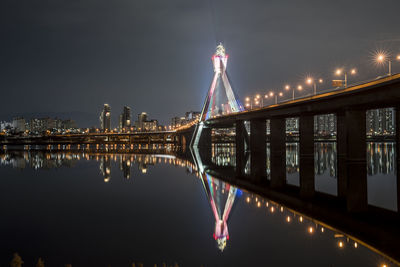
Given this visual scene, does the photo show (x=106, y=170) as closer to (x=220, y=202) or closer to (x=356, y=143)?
(x=220, y=202)

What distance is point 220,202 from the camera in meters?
17.6

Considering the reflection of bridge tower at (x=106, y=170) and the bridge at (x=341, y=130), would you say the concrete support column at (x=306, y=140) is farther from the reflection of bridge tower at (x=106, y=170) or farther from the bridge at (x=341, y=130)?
the reflection of bridge tower at (x=106, y=170)

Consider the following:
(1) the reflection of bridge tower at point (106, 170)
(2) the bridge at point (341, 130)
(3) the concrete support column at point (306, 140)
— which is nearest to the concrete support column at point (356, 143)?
(2) the bridge at point (341, 130)

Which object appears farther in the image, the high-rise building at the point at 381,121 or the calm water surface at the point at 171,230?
the high-rise building at the point at 381,121

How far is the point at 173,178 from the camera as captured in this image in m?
29.5

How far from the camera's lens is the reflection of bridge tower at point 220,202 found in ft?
37.3

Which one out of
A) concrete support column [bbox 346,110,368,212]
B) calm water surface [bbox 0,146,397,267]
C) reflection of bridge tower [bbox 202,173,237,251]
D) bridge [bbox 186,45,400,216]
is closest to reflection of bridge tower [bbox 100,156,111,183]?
calm water surface [bbox 0,146,397,267]

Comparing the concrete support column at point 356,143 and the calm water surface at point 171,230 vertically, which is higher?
the concrete support column at point 356,143

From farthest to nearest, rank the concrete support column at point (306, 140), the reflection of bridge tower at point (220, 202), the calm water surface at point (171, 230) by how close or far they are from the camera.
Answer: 1. the concrete support column at point (306, 140)
2. the reflection of bridge tower at point (220, 202)
3. the calm water surface at point (171, 230)

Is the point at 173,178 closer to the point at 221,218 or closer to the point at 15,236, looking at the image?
the point at 221,218

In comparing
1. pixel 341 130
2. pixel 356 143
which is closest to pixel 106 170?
pixel 356 143

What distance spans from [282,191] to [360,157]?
1230 centimetres

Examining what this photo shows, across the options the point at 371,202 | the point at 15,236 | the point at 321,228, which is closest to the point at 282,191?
the point at 371,202

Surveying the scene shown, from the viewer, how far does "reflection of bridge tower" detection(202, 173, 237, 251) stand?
11.4 meters
